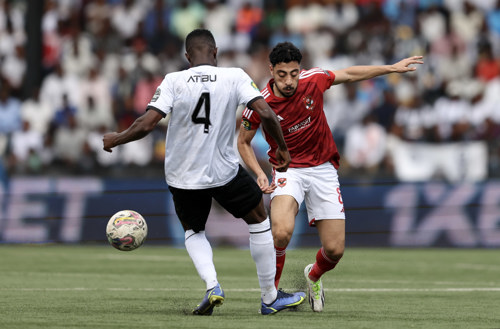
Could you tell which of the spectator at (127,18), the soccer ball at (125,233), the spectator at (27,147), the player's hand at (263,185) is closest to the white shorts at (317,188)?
the player's hand at (263,185)

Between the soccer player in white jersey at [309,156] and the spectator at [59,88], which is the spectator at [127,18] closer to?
the spectator at [59,88]

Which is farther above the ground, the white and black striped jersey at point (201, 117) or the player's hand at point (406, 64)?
the player's hand at point (406, 64)

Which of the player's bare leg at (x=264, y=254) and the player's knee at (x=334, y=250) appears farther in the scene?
the player's knee at (x=334, y=250)

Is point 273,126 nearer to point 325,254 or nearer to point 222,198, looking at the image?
point 222,198

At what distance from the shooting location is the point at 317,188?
380 inches

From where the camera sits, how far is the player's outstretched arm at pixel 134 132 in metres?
8.02

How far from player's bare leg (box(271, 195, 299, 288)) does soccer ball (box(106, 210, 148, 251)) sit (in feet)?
3.84

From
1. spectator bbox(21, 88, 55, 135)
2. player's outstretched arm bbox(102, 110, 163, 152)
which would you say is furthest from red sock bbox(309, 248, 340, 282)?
spectator bbox(21, 88, 55, 135)

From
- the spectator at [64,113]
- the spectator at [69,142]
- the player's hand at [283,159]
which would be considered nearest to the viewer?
the player's hand at [283,159]

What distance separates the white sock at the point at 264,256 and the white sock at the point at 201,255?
385mm

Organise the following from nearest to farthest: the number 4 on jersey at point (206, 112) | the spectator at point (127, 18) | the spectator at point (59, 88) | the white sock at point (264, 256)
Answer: the number 4 on jersey at point (206, 112) < the white sock at point (264, 256) < the spectator at point (59, 88) < the spectator at point (127, 18)

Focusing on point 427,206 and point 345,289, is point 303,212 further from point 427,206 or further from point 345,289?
point 345,289

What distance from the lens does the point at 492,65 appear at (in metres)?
20.3

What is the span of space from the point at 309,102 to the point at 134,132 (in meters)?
2.05
